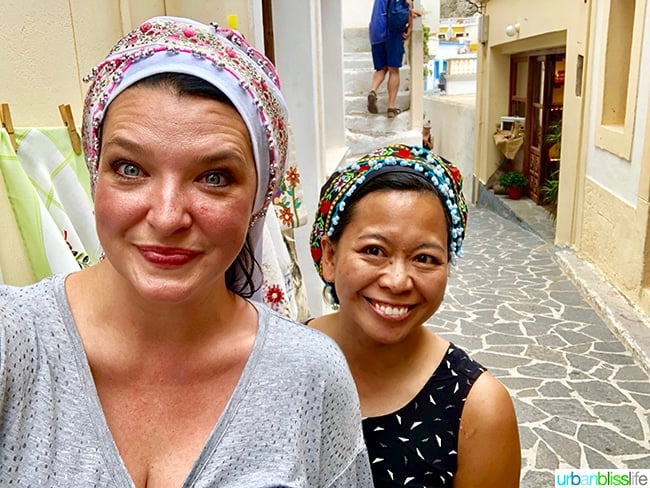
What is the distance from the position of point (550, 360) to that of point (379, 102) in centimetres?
528

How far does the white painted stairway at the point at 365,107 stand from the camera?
9.08 metres

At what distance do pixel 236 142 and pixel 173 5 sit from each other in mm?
2101

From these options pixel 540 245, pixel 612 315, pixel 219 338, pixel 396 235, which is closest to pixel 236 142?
pixel 219 338

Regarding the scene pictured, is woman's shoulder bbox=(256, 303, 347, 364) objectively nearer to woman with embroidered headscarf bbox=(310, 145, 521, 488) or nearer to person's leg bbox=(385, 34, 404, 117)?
woman with embroidered headscarf bbox=(310, 145, 521, 488)

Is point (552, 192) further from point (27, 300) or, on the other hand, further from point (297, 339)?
point (27, 300)

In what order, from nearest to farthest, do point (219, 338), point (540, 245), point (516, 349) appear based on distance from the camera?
1. point (219, 338)
2. point (516, 349)
3. point (540, 245)

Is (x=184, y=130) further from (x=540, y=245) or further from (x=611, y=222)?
(x=540, y=245)

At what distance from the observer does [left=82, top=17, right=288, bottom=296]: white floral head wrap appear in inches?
38.1

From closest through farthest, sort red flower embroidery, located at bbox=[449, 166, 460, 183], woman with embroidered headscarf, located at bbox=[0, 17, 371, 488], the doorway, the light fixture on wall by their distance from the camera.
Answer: woman with embroidered headscarf, located at bbox=[0, 17, 371, 488] < red flower embroidery, located at bbox=[449, 166, 460, 183] < the light fixture on wall < the doorway

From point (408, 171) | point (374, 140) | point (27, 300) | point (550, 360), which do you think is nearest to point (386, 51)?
point (374, 140)

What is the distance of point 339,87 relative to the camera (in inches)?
253

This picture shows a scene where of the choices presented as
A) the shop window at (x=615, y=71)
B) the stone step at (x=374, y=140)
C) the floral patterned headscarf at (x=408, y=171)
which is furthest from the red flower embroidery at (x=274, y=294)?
the stone step at (x=374, y=140)

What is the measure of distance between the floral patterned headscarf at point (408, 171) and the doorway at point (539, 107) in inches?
374

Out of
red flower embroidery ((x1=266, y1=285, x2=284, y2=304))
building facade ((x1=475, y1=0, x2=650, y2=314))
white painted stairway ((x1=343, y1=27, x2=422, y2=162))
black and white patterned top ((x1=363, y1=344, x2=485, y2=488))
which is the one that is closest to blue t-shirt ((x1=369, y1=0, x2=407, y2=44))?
white painted stairway ((x1=343, y1=27, x2=422, y2=162))
